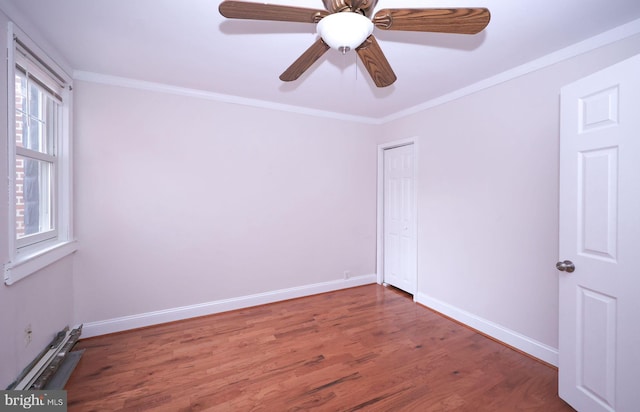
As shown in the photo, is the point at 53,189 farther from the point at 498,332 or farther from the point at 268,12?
the point at 498,332

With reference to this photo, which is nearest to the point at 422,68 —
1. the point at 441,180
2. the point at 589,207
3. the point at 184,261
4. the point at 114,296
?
the point at 441,180

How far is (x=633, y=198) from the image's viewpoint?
138 cm

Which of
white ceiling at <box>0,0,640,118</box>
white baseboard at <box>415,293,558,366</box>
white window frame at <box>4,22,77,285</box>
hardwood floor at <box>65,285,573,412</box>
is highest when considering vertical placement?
white ceiling at <box>0,0,640,118</box>

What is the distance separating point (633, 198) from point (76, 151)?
408 centimetres

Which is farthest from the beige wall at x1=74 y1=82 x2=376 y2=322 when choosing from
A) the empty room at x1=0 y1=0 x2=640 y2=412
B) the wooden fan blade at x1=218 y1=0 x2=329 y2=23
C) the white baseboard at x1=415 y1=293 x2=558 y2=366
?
the wooden fan blade at x1=218 y1=0 x2=329 y2=23

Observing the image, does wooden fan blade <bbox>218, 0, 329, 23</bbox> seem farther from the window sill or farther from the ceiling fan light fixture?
the window sill

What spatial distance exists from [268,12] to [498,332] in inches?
121

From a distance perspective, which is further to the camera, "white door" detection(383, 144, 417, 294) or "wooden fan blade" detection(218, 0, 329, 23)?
"white door" detection(383, 144, 417, 294)

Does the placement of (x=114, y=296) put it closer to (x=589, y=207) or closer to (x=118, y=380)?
(x=118, y=380)

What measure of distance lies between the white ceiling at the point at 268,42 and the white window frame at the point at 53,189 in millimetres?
171

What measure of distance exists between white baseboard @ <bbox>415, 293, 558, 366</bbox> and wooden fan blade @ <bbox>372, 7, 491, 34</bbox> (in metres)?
2.44

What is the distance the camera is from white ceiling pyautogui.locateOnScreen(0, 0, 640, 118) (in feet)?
5.29

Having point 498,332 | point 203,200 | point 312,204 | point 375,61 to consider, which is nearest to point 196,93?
point 203,200

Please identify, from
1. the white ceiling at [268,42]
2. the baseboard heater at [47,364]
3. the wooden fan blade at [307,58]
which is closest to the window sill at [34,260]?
the baseboard heater at [47,364]
